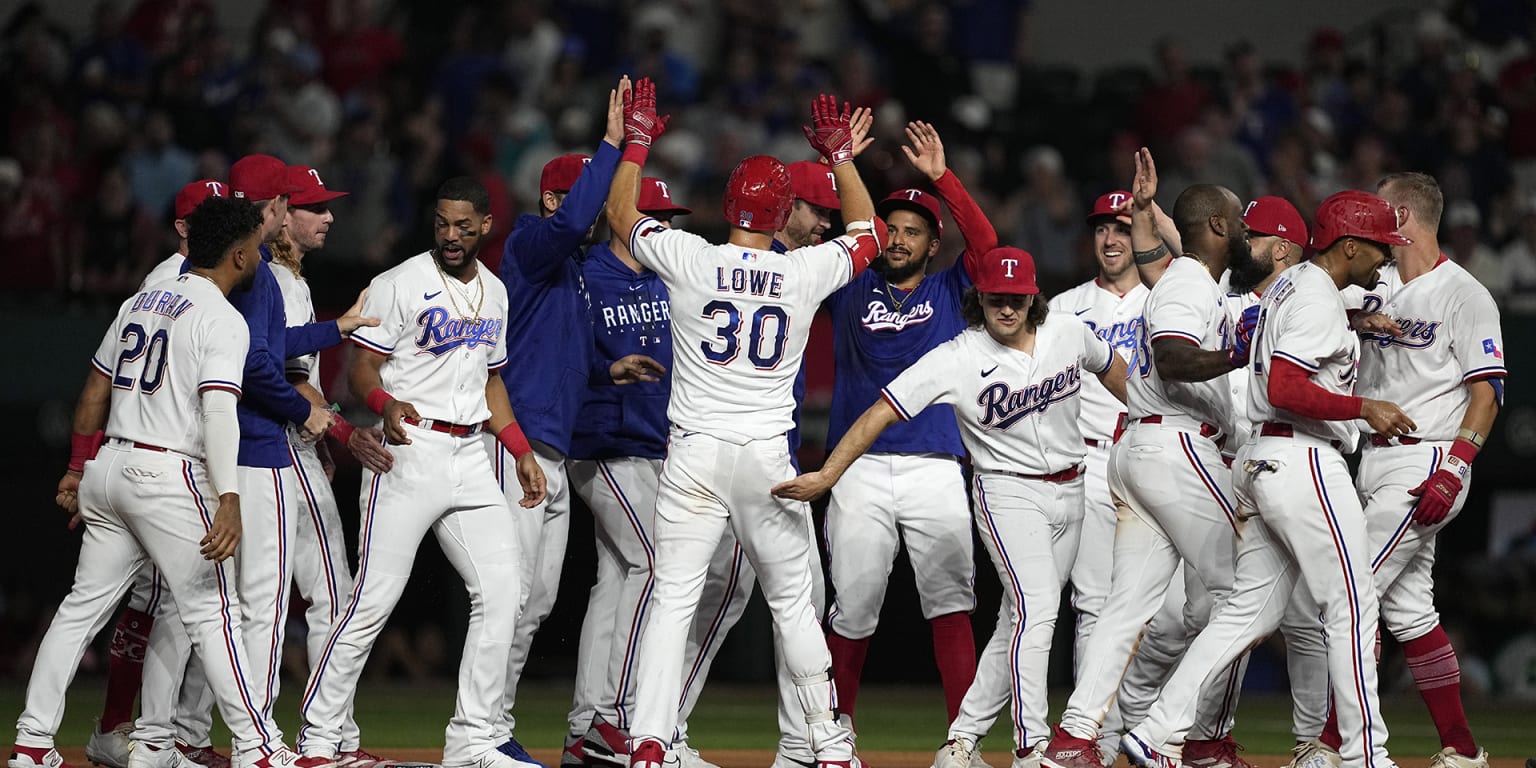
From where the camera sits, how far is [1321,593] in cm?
641

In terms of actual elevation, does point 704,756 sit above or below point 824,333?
below

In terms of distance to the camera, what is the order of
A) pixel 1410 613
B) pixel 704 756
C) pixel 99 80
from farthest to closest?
pixel 99 80, pixel 704 756, pixel 1410 613

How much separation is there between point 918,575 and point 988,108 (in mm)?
7930

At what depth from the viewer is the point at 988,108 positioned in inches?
571

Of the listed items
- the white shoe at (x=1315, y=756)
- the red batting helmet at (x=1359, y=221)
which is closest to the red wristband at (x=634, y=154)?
the red batting helmet at (x=1359, y=221)

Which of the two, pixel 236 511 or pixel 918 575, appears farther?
pixel 918 575

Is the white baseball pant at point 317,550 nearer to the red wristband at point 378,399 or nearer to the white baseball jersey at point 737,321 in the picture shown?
the red wristband at point 378,399

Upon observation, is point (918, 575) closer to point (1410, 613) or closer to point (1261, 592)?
point (1261, 592)

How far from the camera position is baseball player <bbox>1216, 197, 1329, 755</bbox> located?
6984 mm

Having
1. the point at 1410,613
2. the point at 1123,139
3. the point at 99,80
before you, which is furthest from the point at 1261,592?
the point at 99,80

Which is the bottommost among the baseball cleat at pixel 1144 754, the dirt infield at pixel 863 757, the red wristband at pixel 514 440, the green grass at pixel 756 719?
the green grass at pixel 756 719

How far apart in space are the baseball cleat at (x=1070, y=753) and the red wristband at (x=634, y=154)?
2.59m

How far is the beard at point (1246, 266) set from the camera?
715 centimetres

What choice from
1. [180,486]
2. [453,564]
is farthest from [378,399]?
[180,486]
